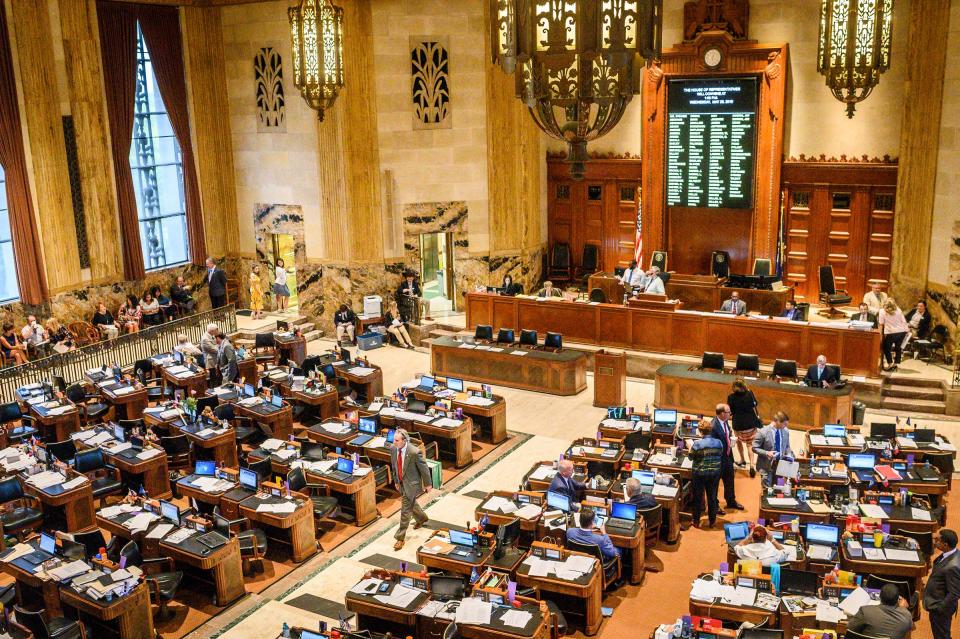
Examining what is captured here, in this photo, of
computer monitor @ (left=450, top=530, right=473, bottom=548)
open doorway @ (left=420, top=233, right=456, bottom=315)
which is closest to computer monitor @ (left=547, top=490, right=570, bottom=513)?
computer monitor @ (left=450, top=530, right=473, bottom=548)

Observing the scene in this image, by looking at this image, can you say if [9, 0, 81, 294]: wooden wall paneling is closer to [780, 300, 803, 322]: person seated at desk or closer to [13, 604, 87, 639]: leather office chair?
[13, 604, 87, 639]: leather office chair

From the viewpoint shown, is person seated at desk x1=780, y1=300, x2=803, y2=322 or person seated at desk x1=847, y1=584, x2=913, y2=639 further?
person seated at desk x1=780, y1=300, x2=803, y2=322

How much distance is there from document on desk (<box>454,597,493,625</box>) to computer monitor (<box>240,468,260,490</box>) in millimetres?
3882

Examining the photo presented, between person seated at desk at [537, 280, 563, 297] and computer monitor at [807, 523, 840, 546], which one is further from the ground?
person seated at desk at [537, 280, 563, 297]

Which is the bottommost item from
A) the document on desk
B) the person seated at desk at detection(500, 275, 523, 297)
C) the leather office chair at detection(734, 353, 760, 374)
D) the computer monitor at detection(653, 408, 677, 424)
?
the document on desk

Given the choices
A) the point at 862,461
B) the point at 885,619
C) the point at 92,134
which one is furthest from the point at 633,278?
the point at 885,619

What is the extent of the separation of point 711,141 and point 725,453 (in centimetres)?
1023

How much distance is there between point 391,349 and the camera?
19953mm

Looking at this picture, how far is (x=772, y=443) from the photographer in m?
12.0

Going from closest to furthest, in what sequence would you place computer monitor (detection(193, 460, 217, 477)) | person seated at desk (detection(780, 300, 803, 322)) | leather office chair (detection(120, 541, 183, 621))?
leather office chair (detection(120, 541, 183, 621)) < computer monitor (detection(193, 460, 217, 477)) < person seated at desk (detection(780, 300, 803, 322))

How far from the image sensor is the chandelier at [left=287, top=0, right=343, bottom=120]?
1531 centimetres

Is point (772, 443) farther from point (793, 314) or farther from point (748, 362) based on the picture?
point (793, 314)

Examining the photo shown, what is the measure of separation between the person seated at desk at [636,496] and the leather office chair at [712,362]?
5.58 m

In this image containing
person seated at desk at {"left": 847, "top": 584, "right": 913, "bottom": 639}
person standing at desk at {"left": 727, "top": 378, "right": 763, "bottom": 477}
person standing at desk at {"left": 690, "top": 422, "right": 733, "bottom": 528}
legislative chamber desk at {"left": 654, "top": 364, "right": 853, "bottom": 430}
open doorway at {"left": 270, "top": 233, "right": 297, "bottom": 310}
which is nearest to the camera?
person seated at desk at {"left": 847, "top": 584, "right": 913, "bottom": 639}
